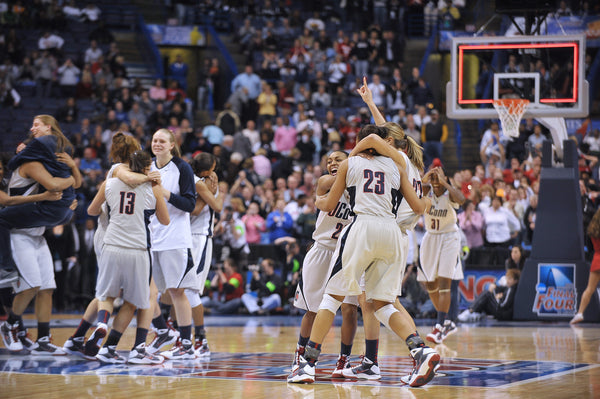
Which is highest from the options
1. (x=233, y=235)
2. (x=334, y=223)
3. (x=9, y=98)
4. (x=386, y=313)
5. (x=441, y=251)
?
(x=9, y=98)

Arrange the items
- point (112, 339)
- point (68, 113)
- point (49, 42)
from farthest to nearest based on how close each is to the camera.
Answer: point (49, 42), point (68, 113), point (112, 339)

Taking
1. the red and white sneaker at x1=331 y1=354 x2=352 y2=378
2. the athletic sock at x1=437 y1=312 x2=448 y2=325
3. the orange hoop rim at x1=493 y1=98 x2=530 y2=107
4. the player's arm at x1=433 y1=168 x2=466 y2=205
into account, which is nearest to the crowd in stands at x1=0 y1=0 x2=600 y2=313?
A: the orange hoop rim at x1=493 y1=98 x2=530 y2=107

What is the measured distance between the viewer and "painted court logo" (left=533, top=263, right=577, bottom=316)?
1422 centimetres

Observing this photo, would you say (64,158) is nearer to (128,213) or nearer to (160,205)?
(128,213)

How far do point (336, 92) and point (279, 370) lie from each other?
1544 centimetres

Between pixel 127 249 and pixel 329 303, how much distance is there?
7.26ft

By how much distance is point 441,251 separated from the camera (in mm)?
11039

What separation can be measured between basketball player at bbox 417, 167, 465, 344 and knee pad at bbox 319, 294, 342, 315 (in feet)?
12.8

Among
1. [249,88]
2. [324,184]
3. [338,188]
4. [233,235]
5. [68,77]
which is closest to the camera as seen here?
[338,188]

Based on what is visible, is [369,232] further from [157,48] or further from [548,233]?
[157,48]

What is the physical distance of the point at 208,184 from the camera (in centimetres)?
927

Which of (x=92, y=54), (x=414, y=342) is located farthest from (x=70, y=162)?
(x=92, y=54)

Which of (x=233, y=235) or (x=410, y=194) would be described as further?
(x=233, y=235)

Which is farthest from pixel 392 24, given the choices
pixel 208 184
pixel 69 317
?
pixel 208 184
